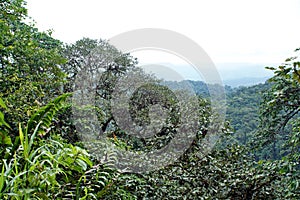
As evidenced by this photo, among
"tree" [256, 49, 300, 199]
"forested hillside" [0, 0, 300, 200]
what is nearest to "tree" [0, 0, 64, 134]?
"forested hillside" [0, 0, 300, 200]

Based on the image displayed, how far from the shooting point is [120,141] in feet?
8.38

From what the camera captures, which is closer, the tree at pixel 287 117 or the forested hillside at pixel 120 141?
the forested hillside at pixel 120 141

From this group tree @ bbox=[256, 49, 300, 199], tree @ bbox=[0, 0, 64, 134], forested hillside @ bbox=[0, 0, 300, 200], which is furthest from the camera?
tree @ bbox=[0, 0, 64, 134]

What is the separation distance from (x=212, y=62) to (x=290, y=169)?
34.1 inches

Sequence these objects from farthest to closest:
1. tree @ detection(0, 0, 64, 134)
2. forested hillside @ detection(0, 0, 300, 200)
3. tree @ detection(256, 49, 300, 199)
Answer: tree @ detection(0, 0, 64, 134) < tree @ detection(256, 49, 300, 199) < forested hillside @ detection(0, 0, 300, 200)

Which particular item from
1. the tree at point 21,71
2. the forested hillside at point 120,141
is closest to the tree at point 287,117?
the forested hillside at point 120,141

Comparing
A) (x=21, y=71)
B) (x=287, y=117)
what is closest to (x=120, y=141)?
(x=287, y=117)

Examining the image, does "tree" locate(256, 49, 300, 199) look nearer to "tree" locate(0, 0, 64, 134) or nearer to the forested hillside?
the forested hillside

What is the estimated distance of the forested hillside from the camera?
125cm

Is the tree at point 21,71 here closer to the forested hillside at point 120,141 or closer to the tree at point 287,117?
the forested hillside at point 120,141

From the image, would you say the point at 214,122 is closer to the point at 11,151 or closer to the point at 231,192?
the point at 231,192

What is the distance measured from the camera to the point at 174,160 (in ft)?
7.47

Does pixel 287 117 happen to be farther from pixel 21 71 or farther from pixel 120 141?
pixel 21 71

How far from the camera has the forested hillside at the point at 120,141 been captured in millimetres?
1245
